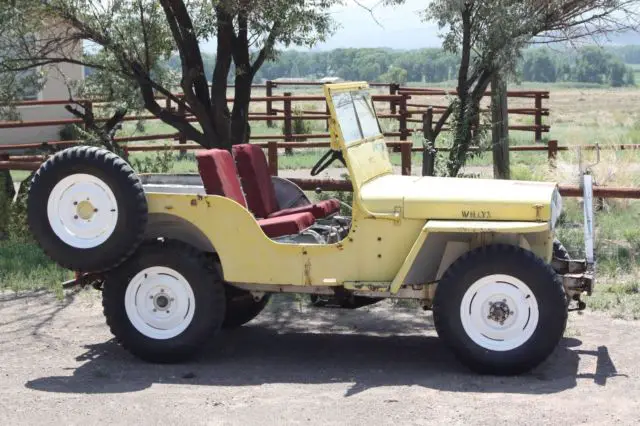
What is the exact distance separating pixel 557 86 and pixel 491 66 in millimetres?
70511

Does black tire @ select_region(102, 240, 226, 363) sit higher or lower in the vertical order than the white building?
lower

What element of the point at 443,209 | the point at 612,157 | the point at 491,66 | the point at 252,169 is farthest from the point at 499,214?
the point at 612,157

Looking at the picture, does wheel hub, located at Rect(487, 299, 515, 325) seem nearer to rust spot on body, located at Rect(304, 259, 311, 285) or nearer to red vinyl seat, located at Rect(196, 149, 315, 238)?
rust spot on body, located at Rect(304, 259, 311, 285)

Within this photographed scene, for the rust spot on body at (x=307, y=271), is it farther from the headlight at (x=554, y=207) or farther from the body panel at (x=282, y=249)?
the headlight at (x=554, y=207)

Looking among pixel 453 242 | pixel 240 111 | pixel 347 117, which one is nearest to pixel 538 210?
pixel 453 242

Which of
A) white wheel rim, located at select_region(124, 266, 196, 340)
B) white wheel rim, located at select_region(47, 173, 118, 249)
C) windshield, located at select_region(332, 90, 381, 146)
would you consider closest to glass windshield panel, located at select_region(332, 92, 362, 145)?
windshield, located at select_region(332, 90, 381, 146)

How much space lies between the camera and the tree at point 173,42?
35.4 feet

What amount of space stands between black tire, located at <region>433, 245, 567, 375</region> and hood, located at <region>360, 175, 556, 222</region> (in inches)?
8.8

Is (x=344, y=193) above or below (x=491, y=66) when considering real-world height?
below

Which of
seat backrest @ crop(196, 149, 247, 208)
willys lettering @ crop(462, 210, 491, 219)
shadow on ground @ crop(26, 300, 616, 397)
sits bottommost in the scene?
shadow on ground @ crop(26, 300, 616, 397)

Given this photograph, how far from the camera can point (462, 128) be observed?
11.4 m

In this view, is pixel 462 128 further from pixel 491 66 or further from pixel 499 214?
pixel 499 214

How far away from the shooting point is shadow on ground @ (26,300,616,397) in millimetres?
6266

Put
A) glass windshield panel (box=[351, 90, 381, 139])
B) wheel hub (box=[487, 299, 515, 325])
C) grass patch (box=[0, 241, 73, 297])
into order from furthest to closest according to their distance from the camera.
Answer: grass patch (box=[0, 241, 73, 297]) → glass windshield panel (box=[351, 90, 381, 139]) → wheel hub (box=[487, 299, 515, 325])
